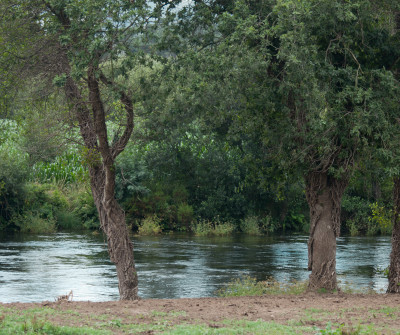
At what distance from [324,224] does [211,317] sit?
5.28 m

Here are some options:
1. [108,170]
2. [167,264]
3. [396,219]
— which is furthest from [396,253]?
[167,264]

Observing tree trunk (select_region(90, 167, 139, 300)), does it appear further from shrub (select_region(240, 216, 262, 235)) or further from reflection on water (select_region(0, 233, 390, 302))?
shrub (select_region(240, 216, 262, 235))

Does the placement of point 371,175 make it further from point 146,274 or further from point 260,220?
point 260,220

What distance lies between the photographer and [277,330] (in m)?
7.77

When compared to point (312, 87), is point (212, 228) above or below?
below

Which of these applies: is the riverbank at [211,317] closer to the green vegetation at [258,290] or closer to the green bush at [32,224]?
the green vegetation at [258,290]

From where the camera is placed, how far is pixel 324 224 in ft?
44.8

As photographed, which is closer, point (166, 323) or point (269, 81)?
point (166, 323)

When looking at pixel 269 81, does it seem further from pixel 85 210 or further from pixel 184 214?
pixel 85 210

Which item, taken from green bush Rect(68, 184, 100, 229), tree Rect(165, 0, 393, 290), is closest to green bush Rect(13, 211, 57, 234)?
green bush Rect(68, 184, 100, 229)

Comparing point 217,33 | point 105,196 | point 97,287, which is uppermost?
point 217,33

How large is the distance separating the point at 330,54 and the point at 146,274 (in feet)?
35.9

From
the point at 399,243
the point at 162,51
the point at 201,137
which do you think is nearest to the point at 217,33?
the point at 162,51

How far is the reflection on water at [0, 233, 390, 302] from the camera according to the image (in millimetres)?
17469
